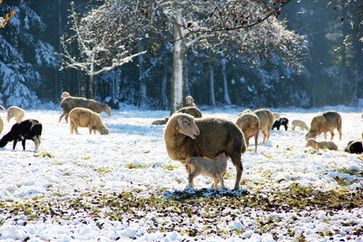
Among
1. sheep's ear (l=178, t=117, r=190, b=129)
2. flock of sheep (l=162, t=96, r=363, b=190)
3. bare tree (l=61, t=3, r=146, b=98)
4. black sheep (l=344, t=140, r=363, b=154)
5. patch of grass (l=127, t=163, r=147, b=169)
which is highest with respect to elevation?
bare tree (l=61, t=3, r=146, b=98)

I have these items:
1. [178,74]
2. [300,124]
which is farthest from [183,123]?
[300,124]

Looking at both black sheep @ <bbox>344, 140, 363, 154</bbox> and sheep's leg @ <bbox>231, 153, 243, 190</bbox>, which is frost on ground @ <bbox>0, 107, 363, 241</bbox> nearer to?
sheep's leg @ <bbox>231, 153, 243, 190</bbox>

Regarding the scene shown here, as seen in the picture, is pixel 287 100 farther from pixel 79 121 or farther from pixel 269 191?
pixel 269 191

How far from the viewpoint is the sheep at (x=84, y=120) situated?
65.3ft

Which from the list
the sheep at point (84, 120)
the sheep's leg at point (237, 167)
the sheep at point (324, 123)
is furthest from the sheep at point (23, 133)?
the sheep at point (324, 123)

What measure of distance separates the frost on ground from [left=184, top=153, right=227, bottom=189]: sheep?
0.29 meters

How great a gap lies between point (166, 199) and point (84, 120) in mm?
12135

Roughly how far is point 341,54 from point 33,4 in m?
42.2

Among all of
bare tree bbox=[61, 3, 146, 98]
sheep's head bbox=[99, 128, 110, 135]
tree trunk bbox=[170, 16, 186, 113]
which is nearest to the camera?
sheep's head bbox=[99, 128, 110, 135]

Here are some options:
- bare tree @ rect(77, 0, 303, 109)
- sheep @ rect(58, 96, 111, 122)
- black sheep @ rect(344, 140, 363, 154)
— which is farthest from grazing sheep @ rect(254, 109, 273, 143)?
sheep @ rect(58, 96, 111, 122)

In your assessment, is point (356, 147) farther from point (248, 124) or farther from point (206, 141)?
point (206, 141)

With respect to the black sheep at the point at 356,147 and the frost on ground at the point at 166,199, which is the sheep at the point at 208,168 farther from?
the black sheep at the point at 356,147

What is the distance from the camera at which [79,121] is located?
789 inches

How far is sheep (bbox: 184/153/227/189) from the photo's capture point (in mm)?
9617
